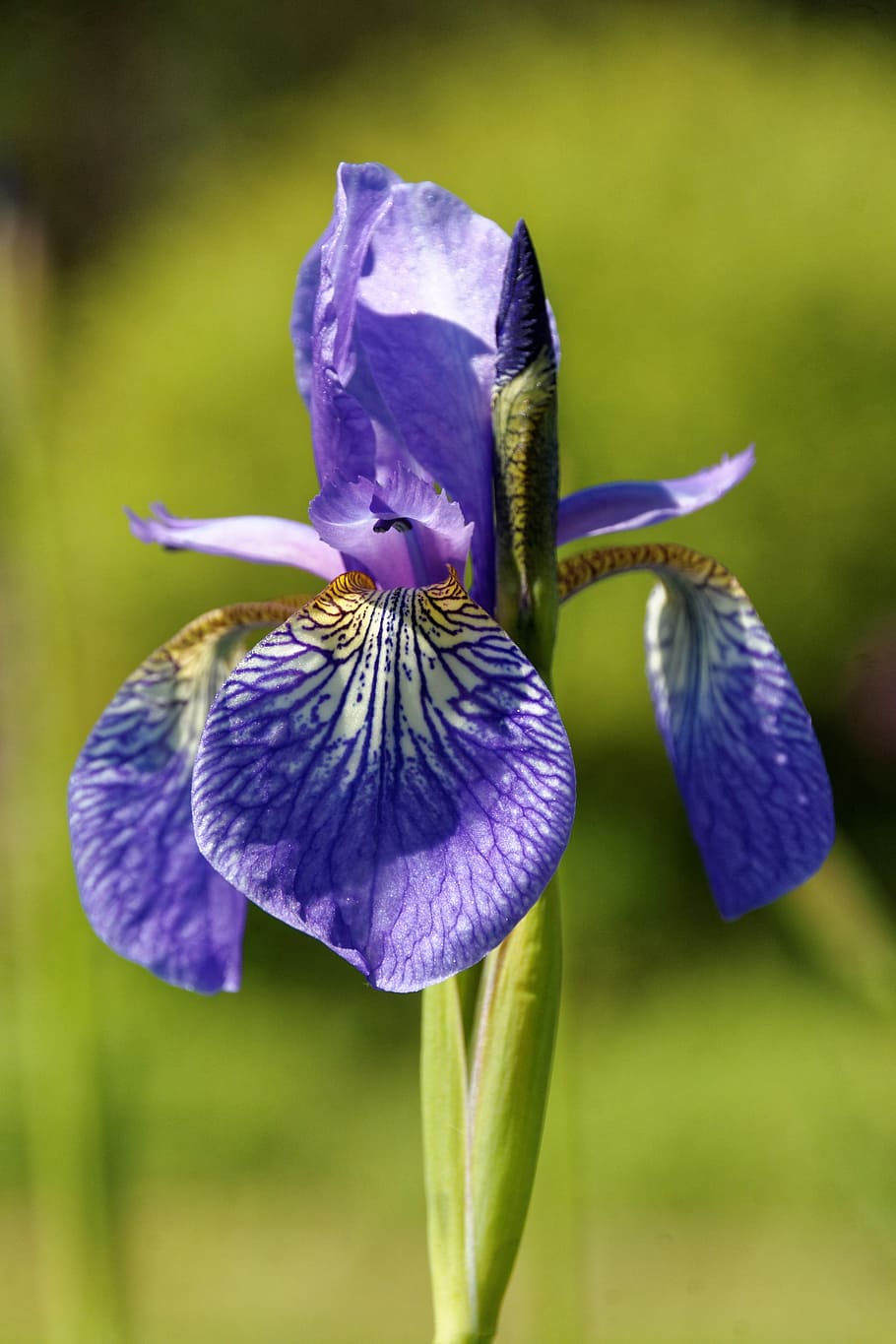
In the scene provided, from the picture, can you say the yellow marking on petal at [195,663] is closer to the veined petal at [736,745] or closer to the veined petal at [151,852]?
the veined petal at [151,852]

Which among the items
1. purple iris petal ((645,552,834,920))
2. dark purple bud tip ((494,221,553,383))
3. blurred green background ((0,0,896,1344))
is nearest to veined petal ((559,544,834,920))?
purple iris petal ((645,552,834,920))

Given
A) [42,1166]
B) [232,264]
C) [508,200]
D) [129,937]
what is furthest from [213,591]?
[129,937]

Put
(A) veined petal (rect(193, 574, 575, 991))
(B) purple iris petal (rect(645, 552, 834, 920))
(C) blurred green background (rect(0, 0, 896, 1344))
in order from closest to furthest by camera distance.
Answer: (A) veined petal (rect(193, 574, 575, 991)), (B) purple iris petal (rect(645, 552, 834, 920)), (C) blurred green background (rect(0, 0, 896, 1344))

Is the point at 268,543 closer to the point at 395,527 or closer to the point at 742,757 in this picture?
the point at 395,527

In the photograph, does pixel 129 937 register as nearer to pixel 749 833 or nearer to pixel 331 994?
pixel 749 833

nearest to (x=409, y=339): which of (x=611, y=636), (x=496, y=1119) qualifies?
(x=496, y=1119)

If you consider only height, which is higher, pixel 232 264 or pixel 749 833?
pixel 232 264

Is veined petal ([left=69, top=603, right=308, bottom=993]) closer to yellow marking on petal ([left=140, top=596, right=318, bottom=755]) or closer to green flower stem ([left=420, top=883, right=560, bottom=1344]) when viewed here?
yellow marking on petal ([left=140, top=596, right=318, bottom=755])
